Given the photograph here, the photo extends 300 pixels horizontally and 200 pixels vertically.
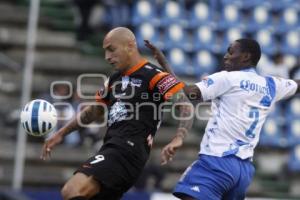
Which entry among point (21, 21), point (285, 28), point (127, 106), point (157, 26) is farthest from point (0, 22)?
point (127, 106)

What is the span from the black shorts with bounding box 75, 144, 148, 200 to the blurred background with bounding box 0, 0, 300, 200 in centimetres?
608

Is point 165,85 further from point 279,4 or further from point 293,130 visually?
point 279,4

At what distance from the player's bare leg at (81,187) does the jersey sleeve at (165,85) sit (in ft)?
3.18

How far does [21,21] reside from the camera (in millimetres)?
15828

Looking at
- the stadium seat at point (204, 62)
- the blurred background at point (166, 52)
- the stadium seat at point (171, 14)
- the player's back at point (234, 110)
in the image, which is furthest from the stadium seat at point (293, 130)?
the player's back at point (234, 110)

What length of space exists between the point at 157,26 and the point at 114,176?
8.58 metres

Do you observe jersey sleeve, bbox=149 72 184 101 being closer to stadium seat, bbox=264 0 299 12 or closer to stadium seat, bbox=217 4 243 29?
stadium seat, bbox=217 4 243 29

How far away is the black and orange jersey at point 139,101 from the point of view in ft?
26.0

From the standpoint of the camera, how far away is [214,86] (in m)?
7.88

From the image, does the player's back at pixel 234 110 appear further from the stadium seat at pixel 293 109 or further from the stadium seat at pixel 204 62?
the stadium seat at pixel 293 109

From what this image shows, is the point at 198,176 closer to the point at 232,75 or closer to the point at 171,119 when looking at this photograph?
the point at 232,75

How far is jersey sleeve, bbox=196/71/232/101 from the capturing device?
785 cm

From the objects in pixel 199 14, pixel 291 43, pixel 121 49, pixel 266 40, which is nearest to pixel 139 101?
pixel 121 49

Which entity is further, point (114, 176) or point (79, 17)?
point (79, 17)
